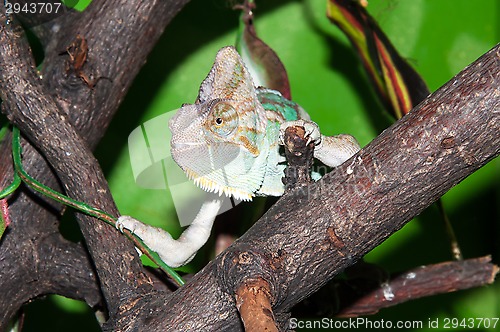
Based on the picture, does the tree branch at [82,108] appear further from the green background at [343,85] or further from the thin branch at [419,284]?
the thin branch at [419,284]

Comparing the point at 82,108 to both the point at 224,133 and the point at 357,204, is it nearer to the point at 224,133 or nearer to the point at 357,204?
the point at 224,133

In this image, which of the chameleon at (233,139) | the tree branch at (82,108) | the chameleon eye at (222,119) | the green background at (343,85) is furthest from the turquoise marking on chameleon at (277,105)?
the green background at (343,85)

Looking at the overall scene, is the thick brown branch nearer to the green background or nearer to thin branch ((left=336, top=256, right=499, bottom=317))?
thin branch ((left=336, top=256, right=499, bottom=317))

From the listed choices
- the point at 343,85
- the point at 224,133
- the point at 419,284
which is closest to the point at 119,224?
the point at 224,133

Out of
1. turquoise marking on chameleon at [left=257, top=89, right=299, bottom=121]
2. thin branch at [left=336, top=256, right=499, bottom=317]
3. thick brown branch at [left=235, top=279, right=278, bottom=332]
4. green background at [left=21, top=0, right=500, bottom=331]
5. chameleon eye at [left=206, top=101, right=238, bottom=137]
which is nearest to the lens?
thick brown branch at [left=235, top=279, right=278, bottom=332]

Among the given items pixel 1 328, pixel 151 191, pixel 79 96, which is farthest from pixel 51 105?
pixel 151 191

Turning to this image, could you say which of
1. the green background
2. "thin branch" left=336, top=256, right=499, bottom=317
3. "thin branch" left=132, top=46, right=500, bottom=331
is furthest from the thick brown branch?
the green background
